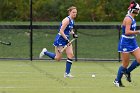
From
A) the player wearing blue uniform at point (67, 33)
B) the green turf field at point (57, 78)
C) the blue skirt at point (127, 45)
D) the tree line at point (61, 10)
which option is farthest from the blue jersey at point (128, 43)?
the tree line at point (61, 10)

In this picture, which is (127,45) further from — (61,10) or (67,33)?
(61,10)

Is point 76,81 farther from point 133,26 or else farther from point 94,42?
point 94,42

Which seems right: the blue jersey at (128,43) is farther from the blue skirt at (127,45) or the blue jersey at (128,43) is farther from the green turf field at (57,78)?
the green turf field at (57,78)

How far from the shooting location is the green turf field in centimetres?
1504

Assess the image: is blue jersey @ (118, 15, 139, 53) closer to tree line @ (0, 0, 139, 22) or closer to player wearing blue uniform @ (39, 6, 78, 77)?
player wearing blue uniform @ (39, 6, 78, 77)

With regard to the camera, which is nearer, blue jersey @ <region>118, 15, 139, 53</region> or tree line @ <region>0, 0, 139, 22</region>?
blue jersey @ <region>118, 15, 139, 53</region>

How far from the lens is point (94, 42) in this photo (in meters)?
30.4

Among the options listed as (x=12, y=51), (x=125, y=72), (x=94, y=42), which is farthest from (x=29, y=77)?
(x=94, y=42)

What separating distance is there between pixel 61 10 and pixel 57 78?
3381 cm

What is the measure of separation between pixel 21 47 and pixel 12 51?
0.75 meters

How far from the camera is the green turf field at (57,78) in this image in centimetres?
1504

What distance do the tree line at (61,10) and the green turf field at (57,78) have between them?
2646cm

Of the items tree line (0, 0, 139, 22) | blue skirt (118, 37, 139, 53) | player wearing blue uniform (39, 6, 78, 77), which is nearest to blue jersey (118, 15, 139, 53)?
blue skirt (118, 37, 139, 53)

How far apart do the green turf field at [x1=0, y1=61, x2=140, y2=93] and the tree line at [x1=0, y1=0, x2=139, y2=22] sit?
86.8 ft
